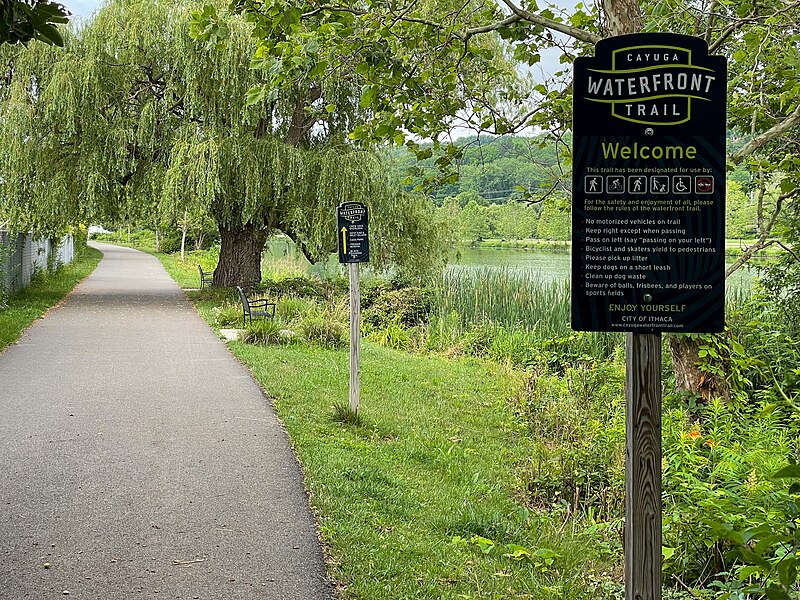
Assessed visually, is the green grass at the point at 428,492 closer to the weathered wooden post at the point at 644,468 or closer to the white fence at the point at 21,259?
the weathered wooden post at the point at 644,468

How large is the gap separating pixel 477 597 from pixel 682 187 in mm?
2555

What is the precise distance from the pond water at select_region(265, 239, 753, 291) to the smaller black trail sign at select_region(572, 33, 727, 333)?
33.5 ft

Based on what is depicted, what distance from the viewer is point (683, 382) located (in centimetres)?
816

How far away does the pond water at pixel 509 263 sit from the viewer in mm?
17672

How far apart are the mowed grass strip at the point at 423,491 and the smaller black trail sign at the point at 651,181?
217 centimetres

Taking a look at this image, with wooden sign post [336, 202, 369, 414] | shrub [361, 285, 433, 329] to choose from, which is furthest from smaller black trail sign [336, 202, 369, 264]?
shrub [361, 285, 433, 329]

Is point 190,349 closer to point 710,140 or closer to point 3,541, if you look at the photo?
point 3,541

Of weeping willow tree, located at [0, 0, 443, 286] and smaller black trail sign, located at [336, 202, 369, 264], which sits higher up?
weeping willow tree, located at [0, 0, 443, 286]

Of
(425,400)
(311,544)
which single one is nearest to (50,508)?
(311,544)

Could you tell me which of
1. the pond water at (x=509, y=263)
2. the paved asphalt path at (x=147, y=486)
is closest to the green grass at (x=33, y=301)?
the paved asphalt path at (x=147, y=486)

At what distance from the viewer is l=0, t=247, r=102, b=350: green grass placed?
599 inches

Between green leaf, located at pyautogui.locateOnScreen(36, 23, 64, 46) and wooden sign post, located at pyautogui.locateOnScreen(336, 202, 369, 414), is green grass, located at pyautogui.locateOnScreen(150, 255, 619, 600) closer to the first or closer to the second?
wooden sign post, located at pyautogui.locateOnScreen(336, 202, 369, 414)

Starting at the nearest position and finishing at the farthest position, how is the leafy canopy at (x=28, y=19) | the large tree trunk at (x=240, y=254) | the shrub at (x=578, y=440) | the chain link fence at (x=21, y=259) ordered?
the leafy canopy at (x=28, y=19) → the shrub at (x=578, y=440) → the chain link fence at (x=21, y=259) → the large tree trunk at (x=240, y=254)

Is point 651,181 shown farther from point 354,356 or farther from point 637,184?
point 354,356
